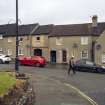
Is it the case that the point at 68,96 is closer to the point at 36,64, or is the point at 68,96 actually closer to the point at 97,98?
the point at 97,98

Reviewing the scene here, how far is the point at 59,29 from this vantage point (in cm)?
7300

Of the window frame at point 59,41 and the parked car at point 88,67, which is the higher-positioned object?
the window frame at point 59,41

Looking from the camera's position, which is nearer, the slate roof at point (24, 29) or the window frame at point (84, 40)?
the window frame at point (84, 40)

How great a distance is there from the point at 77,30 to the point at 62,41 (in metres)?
3.27

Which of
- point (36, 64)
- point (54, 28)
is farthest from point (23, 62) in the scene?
point (54, 28)

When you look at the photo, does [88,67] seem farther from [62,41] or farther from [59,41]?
[59,41]

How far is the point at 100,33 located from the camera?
218 ft

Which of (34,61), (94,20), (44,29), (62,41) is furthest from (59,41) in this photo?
(34,61)

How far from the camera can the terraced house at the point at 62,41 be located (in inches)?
2625

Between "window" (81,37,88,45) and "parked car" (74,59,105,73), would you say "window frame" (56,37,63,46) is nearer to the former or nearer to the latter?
"window" (81,37,88,45)

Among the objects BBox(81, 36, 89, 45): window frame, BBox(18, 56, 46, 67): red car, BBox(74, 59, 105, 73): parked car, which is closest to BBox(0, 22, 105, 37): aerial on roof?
BBox(81, 36, 89, 45): window frame

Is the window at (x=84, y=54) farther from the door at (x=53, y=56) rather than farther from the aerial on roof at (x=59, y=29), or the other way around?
the door at (x=53, y=56)

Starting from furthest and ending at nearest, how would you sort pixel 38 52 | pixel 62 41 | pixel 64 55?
pixel 38 52, pixel 62 41, pixel 64 55

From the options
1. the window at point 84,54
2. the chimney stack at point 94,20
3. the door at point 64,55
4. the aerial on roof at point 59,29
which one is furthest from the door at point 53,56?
the chimney stack at point 94,20
